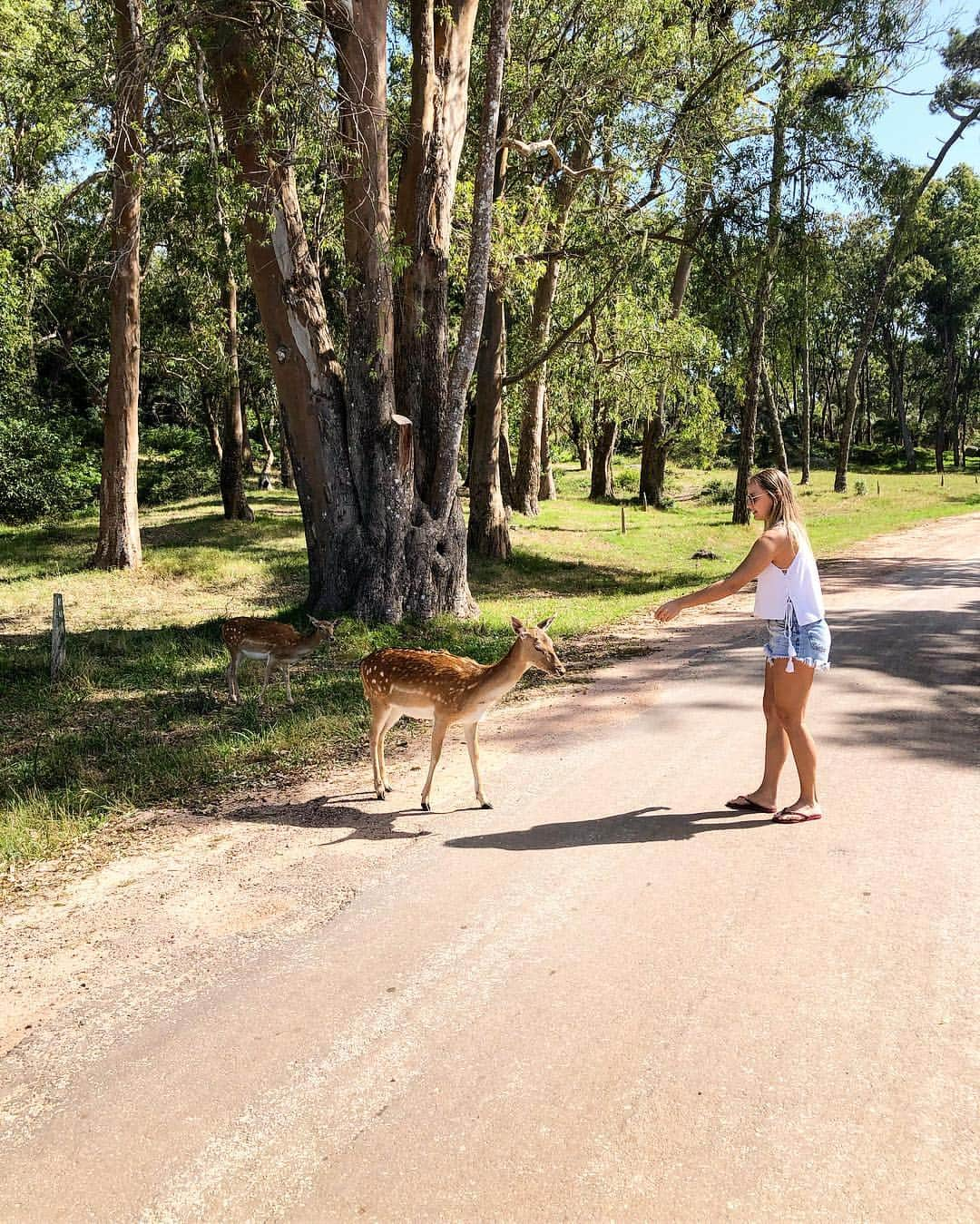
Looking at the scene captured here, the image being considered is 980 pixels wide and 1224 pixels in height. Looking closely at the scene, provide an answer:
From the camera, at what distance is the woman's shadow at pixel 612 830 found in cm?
655

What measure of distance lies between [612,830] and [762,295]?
23.3 meters

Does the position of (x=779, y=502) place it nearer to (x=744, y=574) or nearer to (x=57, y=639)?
(x=744, y=574)

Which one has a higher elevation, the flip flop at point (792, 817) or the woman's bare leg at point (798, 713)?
the woman's bare leg at point (798, 713)

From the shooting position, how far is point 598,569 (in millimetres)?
23781

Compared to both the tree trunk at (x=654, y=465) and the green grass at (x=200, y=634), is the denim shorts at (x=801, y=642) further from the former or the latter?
the tree trunk at (x=654, y=465)

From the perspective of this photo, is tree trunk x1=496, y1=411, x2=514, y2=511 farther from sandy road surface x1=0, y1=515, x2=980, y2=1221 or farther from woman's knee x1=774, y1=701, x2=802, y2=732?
woman's knee x1=774, y1=701, x2=802, y2=732

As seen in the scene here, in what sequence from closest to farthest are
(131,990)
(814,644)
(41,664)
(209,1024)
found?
(209,1024)
(131,990)
(814,644)
(41,664)

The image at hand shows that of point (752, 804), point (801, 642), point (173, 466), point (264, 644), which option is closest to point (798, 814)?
point (752, 804)

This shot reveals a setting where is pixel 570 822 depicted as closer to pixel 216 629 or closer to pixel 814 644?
pixel 814 644

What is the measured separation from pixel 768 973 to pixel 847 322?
238ft

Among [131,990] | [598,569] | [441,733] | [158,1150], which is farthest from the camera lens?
[598,569]

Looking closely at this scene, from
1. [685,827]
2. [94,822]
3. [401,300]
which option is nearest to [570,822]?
[685,827]

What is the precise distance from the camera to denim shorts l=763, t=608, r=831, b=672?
6.64 meters

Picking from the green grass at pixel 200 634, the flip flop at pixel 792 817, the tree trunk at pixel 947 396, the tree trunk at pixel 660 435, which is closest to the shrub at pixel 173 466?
the green grass at pixel 200 634
